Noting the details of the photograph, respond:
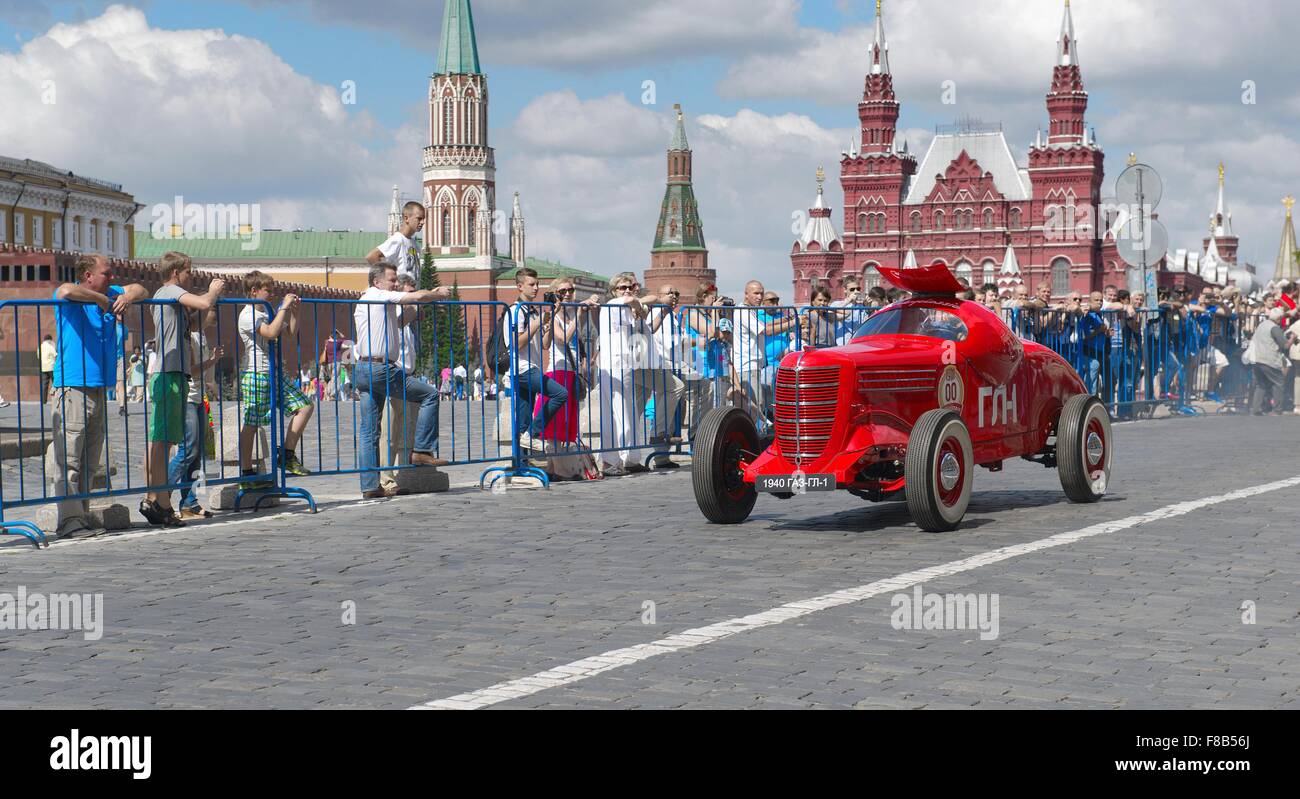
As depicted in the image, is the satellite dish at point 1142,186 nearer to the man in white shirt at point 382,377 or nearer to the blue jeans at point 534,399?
the blue jeans at point 534,399

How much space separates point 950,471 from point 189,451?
17.3ft

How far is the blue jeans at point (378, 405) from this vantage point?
13180 mm

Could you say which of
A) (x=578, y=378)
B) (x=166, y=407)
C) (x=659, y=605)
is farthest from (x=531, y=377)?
(x=659, y=605)

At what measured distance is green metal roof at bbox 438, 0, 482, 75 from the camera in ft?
518

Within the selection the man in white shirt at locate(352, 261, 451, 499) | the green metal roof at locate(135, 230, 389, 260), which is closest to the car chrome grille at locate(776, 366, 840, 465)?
the man in white shirt at locate(352, 261, 451, 499)

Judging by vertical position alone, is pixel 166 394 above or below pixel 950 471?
above

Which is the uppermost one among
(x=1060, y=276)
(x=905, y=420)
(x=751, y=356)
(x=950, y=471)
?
(x=1060, y=276)

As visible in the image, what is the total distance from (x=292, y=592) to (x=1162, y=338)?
20114 millimetres

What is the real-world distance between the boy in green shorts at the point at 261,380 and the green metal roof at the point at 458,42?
14826 centimetres

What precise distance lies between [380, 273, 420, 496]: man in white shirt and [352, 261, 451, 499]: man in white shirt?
45mm

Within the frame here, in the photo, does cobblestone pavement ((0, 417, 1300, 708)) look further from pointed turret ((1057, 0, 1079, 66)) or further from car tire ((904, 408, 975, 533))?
pointed turret ((1057, 0, 1079, 66))

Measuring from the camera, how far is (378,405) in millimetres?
13430

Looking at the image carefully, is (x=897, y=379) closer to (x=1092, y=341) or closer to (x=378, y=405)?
(x=378, y=405)
